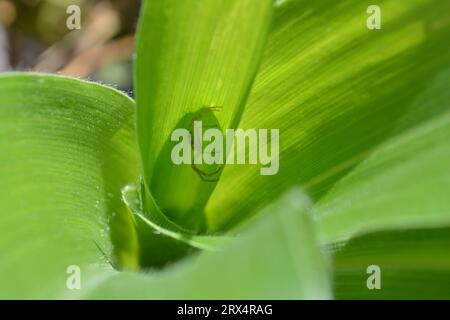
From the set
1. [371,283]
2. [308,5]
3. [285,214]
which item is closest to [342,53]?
[308,5]

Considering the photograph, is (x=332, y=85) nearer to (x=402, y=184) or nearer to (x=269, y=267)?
(x=402, y=184)

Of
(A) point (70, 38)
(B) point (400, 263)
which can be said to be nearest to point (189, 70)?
(B) point (400, 263)

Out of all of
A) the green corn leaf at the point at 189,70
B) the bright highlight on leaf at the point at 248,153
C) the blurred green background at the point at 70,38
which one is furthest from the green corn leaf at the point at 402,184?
the blurred green background at the point at 70,38

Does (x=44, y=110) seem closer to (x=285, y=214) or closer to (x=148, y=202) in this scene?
(x=148, y=202)

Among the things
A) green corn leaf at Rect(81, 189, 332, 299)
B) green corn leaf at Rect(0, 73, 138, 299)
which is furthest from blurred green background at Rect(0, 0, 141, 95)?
green corn leaf at Rect(81, 189, 332, 299)

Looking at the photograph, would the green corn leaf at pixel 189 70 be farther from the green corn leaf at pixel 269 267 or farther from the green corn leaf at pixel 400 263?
the green corn leaf at pixel 269 267

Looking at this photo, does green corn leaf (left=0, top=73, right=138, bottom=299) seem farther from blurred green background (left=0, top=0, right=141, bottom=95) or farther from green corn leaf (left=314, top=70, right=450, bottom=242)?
blurred green background (left=0, top=0, right=141, bottom=95)
